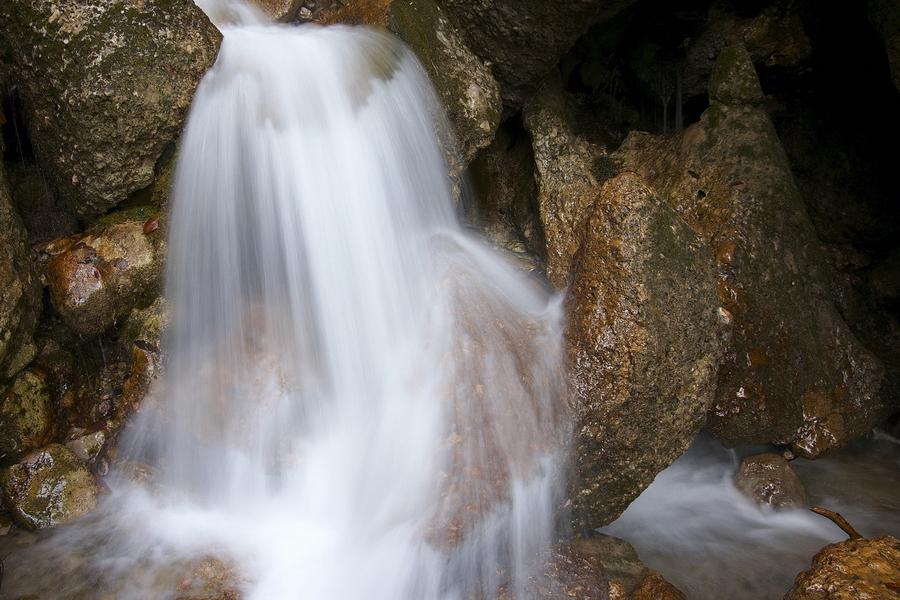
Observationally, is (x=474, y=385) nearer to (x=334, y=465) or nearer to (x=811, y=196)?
(x=334, y=465)

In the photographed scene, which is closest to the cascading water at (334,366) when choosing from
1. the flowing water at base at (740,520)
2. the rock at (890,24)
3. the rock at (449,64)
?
the rock at (449,64)

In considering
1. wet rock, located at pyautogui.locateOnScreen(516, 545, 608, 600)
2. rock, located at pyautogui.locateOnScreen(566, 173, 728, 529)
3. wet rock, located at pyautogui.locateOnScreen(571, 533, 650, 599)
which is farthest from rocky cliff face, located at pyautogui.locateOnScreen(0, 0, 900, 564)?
wet rock, located at pyautogui.locateOnScreen(516, 545, 608, 600)

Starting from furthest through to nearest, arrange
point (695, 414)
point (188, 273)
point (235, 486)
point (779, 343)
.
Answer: point (779, 343), point (188, 273), point (235, 486), point (695, 414)

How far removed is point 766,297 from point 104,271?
4.59 metres

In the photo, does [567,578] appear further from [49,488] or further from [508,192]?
[508,192]

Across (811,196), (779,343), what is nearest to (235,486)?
(779,343)

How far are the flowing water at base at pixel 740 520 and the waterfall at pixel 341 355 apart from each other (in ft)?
3.64

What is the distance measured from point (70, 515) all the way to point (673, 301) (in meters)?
3.74

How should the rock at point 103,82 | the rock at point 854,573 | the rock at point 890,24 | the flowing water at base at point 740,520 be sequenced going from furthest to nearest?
the rock at point 890,24 → the flowing water at base at point 740,520 → the rock at point 103,82 → the rock at point 854,573

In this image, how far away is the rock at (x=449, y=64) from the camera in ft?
13.8

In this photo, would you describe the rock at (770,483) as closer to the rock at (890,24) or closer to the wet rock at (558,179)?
the wet rock at (558,179)

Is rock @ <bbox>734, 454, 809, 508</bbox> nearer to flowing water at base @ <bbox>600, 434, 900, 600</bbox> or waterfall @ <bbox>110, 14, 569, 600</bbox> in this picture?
flowing water at base @ <bbox>600, 434, 900, 600</bbox>

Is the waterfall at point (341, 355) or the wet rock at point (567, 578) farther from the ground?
the waterfall at point (341, 355)

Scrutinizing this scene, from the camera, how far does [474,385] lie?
10.2 feet
